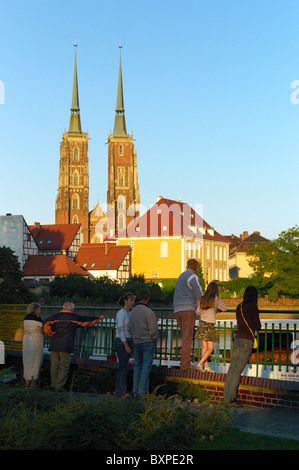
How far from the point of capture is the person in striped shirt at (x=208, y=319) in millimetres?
12156

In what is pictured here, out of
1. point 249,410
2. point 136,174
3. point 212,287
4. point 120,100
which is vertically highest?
point 120,100

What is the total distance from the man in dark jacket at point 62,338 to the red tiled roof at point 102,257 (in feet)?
275

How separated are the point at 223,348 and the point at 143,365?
11.8 feet

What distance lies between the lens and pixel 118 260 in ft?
322

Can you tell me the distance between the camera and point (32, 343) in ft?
44.2

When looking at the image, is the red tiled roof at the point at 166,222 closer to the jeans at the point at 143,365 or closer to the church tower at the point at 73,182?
the church tower at the point at 73,182

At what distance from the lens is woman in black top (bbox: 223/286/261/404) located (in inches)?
422

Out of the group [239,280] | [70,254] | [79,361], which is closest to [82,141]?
[70,254]

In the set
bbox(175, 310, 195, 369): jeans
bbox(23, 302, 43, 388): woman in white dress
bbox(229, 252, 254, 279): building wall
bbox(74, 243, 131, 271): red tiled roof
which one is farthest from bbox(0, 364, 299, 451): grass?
bbox(229, 252, 254, 279): building wall

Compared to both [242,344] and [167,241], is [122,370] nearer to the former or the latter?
[242,344]
